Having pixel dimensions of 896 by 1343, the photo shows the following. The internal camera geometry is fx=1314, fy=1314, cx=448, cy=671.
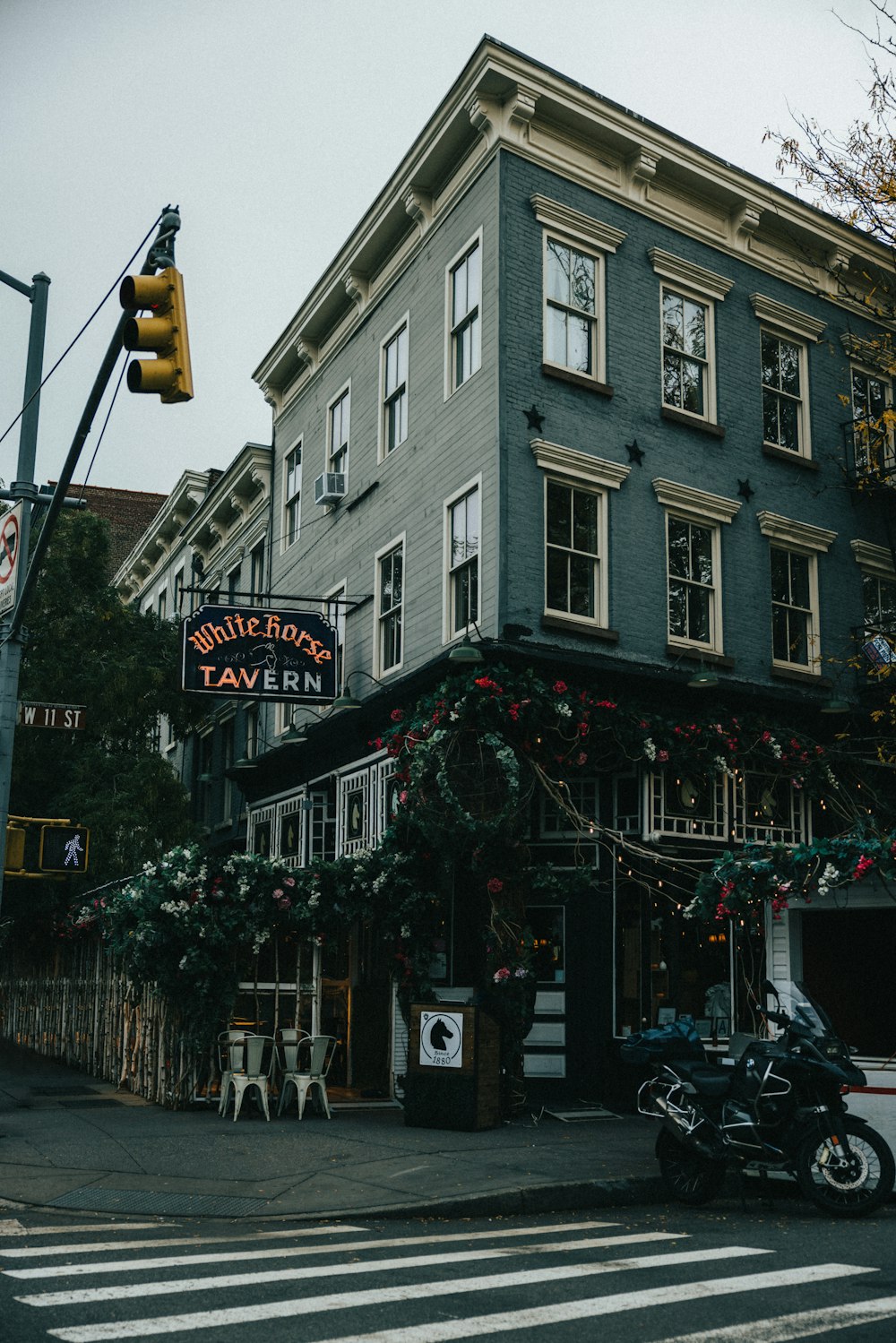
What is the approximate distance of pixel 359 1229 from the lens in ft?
29.1

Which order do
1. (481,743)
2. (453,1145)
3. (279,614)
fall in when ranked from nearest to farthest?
(453,1145) → (481,743) → (279,614)

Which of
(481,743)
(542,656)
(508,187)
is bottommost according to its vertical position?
(481,743)

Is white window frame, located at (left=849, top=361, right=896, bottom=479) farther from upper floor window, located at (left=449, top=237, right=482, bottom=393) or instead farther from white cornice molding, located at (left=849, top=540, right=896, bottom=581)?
upper floor window, located at (left=449, top=237, right=482, bottom=393)

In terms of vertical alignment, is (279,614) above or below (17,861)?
above

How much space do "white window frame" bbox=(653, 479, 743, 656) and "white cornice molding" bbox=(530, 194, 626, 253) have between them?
3348 mm

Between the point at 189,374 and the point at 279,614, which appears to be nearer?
the point at 189,374

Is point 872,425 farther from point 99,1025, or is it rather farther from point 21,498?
point 99,1025

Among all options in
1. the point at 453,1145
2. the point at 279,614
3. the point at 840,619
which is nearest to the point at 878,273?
the point at 840,619

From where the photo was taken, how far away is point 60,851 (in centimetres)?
1363

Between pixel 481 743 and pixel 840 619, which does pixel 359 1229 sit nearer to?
pixel 481 743

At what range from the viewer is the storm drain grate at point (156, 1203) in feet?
30.9

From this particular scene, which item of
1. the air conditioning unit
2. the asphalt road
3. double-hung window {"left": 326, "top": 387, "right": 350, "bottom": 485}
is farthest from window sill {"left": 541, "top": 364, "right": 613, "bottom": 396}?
the asphalt road

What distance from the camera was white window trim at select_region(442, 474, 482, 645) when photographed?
54.3ft

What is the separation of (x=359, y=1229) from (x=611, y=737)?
8189mm
